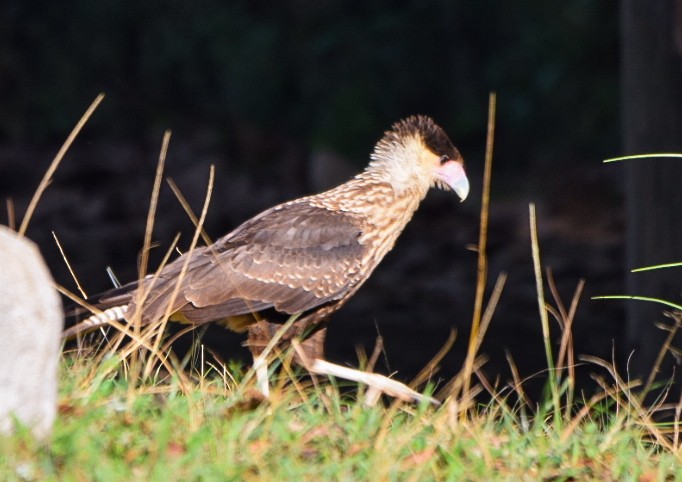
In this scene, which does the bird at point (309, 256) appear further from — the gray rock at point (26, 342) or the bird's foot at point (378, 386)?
the gray rock at point (26, 342)

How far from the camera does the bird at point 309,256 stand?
580 cm

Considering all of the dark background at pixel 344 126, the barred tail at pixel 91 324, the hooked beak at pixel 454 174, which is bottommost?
the dark background at pixel 344 126

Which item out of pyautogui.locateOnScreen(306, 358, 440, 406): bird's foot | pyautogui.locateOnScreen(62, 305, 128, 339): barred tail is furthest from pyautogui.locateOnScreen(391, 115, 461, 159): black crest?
pyautogui.locateOnScreen(62, 305, 128, 339): barred tail

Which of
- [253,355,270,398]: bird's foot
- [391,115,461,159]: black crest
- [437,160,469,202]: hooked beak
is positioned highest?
[391,115,461,159]: black crest

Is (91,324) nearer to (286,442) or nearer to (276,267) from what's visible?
(276,267)

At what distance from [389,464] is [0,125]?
1342 centimetres

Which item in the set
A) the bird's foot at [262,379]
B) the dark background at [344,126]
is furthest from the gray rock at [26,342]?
the dark background at [344,126]

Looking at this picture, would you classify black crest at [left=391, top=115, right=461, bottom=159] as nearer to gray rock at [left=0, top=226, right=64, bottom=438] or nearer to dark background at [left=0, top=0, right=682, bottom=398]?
gray rock at [left=0, top=226, right=64, bottom=438]

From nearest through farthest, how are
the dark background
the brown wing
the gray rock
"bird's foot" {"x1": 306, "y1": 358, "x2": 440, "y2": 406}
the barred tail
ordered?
1. the gray rock
2. "bird's foot" {"x1": 306, "y1": 358, "x2": 440, "y2": 406}
3. the barred tail
4. the brown wing
5. the dark background

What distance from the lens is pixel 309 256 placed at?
19.8 ft

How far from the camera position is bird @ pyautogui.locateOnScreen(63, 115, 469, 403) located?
19.0ft

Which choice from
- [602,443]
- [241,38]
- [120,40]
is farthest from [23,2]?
[602,443]

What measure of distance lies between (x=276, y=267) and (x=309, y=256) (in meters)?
0.15

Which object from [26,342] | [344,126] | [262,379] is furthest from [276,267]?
[344,126]
